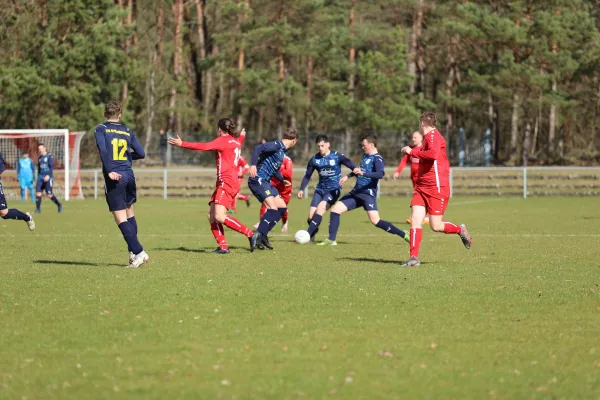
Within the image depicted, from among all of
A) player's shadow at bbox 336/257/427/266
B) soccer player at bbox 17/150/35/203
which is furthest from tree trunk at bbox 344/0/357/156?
player's shadow at bbox 336/257/427/266

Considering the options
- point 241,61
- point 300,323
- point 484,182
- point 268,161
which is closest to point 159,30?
point 241,61

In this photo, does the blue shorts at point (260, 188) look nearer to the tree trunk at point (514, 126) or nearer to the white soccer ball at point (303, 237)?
the white soccer ball at point (303, 237)

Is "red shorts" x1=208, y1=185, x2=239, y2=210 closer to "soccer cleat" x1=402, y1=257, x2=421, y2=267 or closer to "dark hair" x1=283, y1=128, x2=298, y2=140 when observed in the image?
"dark hair" x1=283, y1=128, x2=298, y2=140

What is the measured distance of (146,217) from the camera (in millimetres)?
26516

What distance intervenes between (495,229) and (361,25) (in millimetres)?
36231

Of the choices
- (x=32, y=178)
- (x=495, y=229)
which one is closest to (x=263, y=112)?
(x=32, y=178)

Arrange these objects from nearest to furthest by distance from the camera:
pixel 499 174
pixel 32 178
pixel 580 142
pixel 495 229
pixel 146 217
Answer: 1. pixel 495 229
2. pixel 146 217
3. pixel 32 178
4. pixel 499 174
5. pixel 580 142

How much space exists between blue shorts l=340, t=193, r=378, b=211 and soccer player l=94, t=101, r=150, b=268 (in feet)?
16.4

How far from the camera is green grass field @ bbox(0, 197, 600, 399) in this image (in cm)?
632

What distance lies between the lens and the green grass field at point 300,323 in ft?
20.7

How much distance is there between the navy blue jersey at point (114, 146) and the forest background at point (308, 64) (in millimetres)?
→ 33867

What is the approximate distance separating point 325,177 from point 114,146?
5.88 m

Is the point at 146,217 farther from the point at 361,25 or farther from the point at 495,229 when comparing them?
the point at 361,25

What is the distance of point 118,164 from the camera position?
12.3 metres
